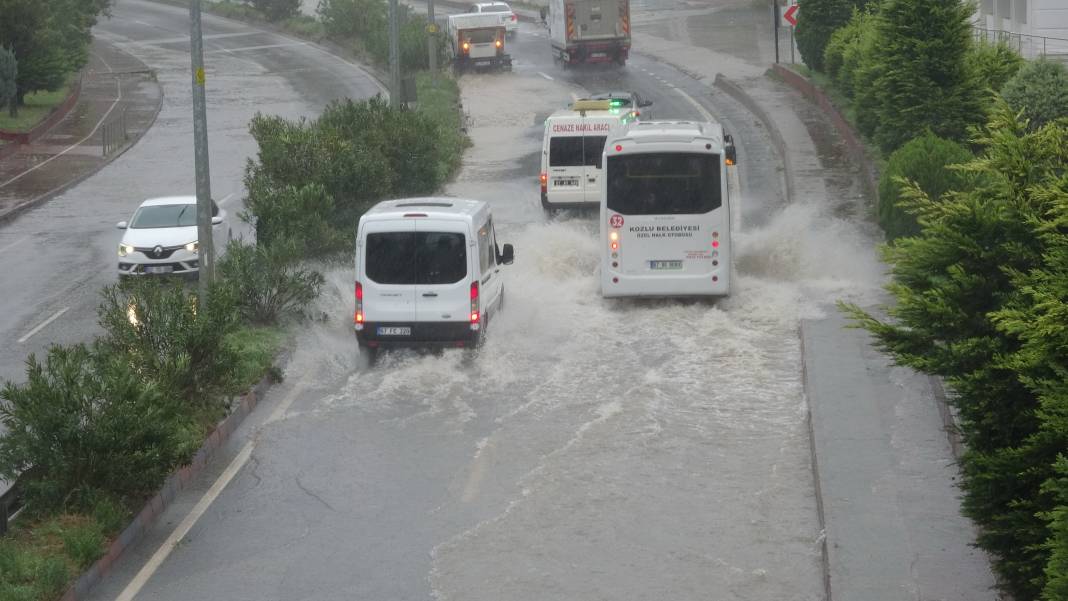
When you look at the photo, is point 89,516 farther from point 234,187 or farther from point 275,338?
point 234,187

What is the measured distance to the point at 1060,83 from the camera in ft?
79.5

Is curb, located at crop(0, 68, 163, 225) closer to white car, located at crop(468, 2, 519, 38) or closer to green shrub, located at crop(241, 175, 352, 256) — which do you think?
green shrub, located at crop(241, 175, 352, 256)

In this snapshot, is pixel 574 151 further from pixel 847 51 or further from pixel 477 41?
pixel 477 41

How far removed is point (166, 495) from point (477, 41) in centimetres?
4226

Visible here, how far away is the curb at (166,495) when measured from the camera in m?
11.2

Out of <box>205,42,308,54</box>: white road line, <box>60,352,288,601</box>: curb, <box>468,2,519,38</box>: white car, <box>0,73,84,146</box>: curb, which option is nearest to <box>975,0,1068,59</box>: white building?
<box>60,352,288,601</box>: curb

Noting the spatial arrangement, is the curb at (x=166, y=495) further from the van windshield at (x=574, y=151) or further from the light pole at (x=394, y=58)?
the light pole at (x=394, y=58)

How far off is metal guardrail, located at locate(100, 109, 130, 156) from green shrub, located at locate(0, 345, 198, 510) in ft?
104

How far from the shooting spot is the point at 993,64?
1137 inches

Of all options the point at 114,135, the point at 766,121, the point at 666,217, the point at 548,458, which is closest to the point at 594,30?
the point at 766,121

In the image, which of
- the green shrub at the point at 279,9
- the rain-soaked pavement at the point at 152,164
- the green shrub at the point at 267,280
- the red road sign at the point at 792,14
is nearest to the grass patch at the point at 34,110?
the rain-soaked pavement at the point at 152,164

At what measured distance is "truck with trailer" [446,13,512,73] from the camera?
175ft

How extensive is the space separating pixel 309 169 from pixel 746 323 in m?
8.78

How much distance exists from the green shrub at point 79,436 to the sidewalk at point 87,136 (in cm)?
2212
